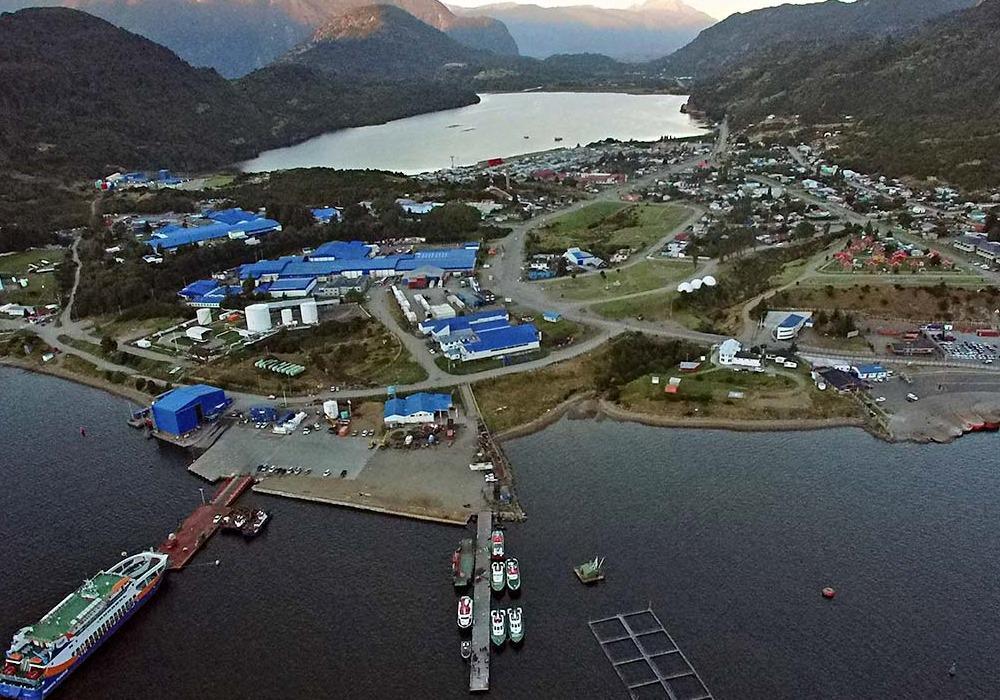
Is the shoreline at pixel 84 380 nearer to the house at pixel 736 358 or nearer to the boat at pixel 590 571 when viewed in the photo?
the boat at pixel 590 571

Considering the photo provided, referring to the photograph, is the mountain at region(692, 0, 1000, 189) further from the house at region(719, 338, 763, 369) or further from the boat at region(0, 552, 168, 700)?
the boat at region(0, 552, 168, 700)

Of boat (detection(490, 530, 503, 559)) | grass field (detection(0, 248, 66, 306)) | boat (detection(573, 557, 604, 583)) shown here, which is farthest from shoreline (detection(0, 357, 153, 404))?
boat (detection(573, 557, 604, 583))

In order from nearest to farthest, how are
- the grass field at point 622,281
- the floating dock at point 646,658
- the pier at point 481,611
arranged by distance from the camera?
1. the floating dock at point 646,658
2. the pier at point 481,611
3. the grass field at point 622,281

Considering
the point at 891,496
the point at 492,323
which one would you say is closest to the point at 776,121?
the point at 492,323

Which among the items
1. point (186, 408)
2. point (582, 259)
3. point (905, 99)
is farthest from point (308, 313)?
point (905, 99)

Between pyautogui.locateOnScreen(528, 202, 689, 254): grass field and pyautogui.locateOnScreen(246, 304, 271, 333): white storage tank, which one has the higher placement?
pyautogui.locateOnScreen(528, 202, 689, 254): grass field

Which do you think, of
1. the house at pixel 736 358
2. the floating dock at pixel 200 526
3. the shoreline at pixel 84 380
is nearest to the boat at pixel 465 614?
the floating dock at pixel 200 526

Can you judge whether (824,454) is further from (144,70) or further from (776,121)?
(144,70)
